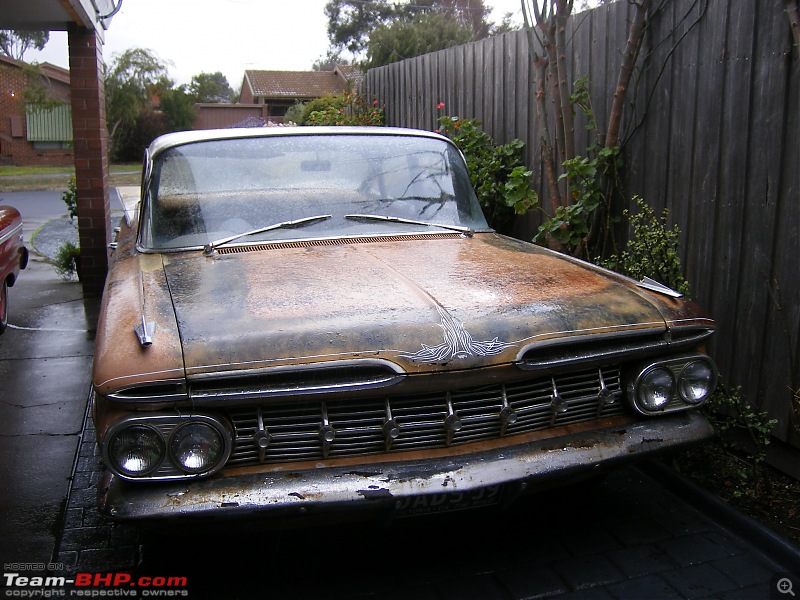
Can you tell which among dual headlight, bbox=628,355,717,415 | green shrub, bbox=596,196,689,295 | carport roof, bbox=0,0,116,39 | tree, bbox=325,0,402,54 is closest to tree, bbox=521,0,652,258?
green shrub, bbox=596,196,689,295

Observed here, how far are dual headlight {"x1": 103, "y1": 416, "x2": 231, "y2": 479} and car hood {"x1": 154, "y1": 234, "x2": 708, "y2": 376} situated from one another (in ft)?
0.61

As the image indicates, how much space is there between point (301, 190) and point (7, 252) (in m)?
3.93

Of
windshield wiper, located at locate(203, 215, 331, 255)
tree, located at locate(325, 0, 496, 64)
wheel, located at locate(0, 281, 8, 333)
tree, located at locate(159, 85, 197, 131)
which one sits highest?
tree, located at locate(325, 0, 496, 64)

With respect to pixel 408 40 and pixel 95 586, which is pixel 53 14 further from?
pixel 408 40

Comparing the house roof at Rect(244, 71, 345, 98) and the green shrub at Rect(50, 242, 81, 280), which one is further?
the house roof at Rect(244, 71, 345, 98)

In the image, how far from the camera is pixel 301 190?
3.91m

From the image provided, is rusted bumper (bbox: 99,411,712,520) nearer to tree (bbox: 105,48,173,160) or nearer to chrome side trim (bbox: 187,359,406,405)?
chrome side trim (bbox: 187,359,406,405)

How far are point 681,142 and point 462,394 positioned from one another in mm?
2529

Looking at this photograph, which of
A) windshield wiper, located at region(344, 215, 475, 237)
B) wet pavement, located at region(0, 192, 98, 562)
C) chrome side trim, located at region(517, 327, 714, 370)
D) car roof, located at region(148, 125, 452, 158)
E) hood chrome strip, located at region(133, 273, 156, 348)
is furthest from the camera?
car roof, located at region(148, 125, 452, 158)

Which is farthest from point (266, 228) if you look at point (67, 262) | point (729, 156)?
point (67, 262)

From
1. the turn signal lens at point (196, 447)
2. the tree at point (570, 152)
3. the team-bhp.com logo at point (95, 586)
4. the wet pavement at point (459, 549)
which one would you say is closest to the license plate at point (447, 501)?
the wet pavement at point (459, 549)

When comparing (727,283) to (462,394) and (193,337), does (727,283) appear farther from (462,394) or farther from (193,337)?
(193,337)

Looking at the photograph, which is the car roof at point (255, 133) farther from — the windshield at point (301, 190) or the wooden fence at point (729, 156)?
the wooden fence at point (729, 156)

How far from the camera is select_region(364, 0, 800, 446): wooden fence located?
3.66 meters
